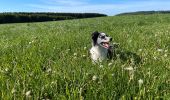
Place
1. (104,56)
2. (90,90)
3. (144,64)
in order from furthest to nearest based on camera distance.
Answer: (104,56) < (144,64) < (90,90)

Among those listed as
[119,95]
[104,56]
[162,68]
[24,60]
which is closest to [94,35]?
[104,56]

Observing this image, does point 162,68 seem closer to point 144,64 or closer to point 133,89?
point 144,64

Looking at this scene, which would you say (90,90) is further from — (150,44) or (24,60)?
(150,44)

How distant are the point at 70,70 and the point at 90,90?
113 cm

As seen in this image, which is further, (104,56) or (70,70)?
(104,56)

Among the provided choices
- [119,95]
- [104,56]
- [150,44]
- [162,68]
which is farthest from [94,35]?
[119,95]

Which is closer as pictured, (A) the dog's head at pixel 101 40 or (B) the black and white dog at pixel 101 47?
(B) the black and white dog at pixel 101 47

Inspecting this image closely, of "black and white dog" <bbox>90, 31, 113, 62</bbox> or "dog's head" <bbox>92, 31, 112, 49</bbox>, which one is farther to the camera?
"dog's head" <bbox>92, 31, 112, 49</bbox>

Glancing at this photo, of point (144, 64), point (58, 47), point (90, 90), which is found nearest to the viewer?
point (90, 90)

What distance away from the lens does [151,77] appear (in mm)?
5605

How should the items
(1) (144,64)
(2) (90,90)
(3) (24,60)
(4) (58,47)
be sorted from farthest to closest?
(4) (58,47) < (3) (24,60) < (1) (144,64) < (2) (90,90)

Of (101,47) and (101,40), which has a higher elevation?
(101,40)

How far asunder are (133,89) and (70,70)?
1.35 metres

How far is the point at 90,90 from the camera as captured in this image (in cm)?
500
